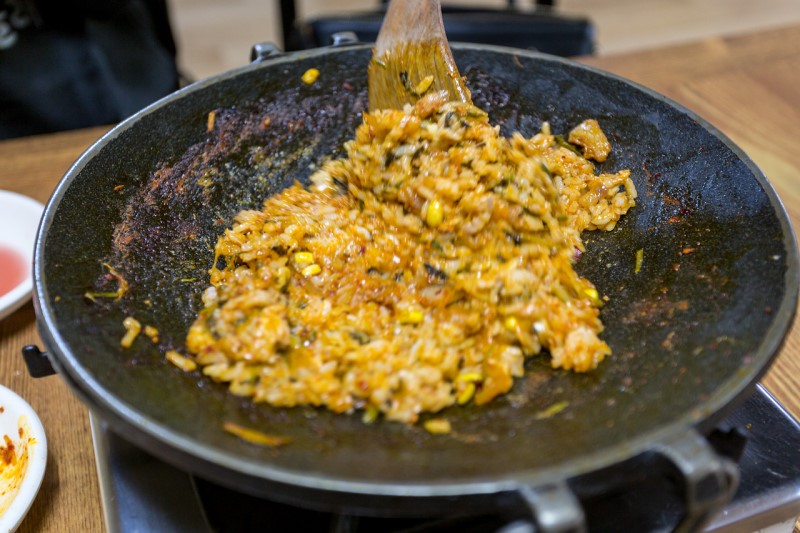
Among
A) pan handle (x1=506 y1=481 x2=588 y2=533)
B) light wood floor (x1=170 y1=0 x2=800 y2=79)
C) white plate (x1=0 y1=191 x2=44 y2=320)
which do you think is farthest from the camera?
light wood floor (x1=170 y1=0 x2=800 y2=79)

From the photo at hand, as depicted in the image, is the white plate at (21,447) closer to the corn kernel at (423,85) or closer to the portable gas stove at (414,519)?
the portable gas stove at (414,519)

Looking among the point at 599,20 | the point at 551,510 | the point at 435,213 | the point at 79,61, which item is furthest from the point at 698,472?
the point at 599,20

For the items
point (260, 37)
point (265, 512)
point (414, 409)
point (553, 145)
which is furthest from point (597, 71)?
point (260, 37)

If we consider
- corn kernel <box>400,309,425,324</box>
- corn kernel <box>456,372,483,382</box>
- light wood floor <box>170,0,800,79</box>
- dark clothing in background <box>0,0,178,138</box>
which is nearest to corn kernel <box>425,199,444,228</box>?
corn kernel <box>400,309,425,324</box>

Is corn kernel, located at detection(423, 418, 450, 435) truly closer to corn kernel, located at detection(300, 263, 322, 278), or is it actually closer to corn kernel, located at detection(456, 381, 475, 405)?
corn kernel, located at detection(456, 381, 475, 405)

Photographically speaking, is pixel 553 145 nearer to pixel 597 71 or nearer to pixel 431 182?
pixel 597 71

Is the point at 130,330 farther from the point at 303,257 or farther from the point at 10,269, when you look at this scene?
the point at 10,269

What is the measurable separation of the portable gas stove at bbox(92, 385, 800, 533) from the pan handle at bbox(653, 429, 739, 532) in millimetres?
229

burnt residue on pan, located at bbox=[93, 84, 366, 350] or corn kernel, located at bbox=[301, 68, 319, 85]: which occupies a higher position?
corn kernel, located at bbox=[301, 68, 319, 85]

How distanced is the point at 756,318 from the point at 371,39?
6.67 ft

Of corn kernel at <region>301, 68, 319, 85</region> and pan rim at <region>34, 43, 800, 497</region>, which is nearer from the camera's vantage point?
pan rim at <region>34, 43, 800, 497</region>

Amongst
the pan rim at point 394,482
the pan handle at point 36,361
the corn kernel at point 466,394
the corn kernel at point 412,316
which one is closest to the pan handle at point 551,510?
the pan rim at point 394,482

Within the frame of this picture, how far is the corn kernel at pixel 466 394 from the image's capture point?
122cm

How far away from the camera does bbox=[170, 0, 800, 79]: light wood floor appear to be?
4.94 metres
